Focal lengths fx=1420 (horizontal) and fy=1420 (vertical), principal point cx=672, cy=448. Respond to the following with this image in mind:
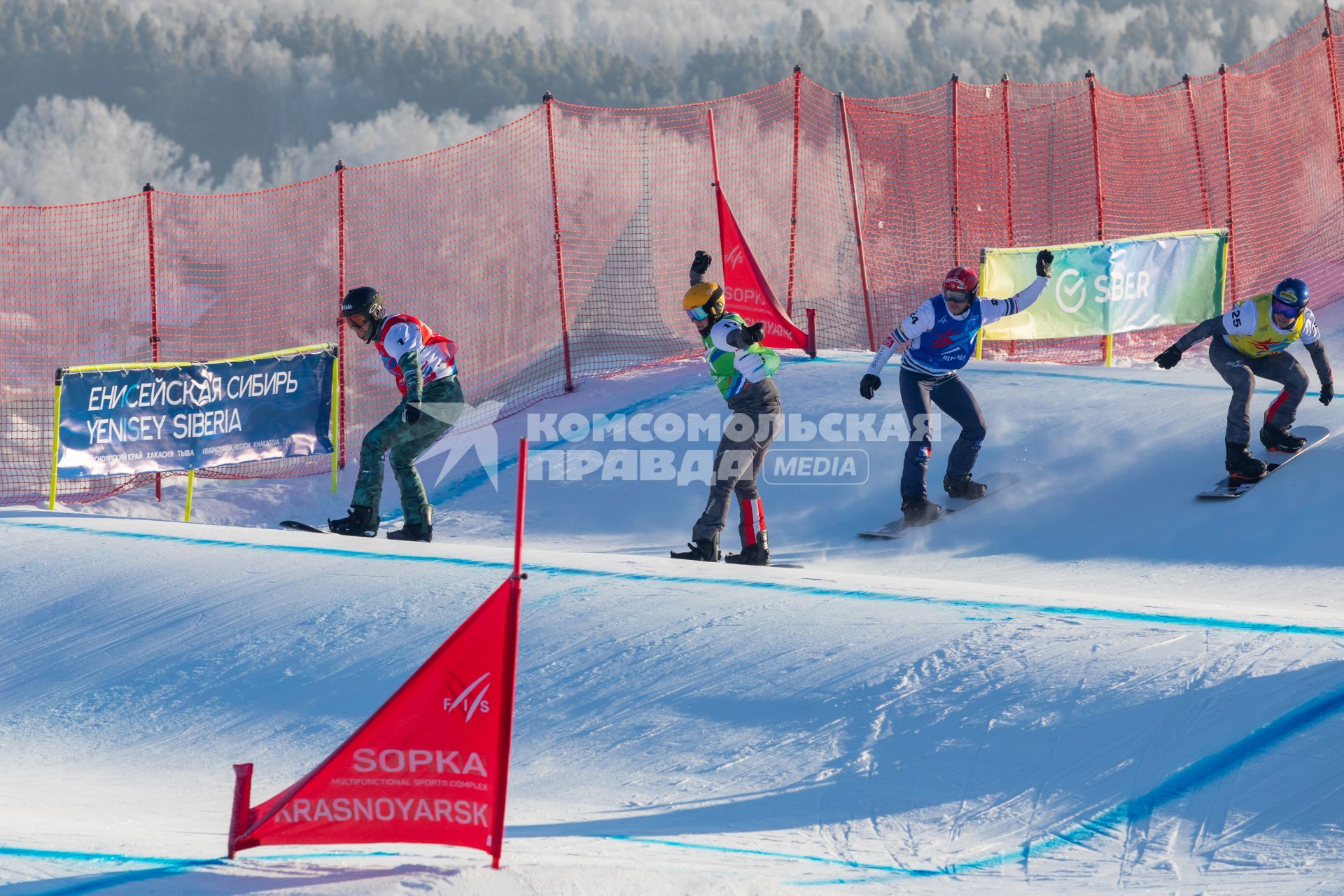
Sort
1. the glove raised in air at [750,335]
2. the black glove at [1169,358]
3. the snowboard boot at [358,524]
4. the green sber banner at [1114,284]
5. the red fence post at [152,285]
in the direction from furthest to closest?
the green sber banner at [1114,284] → the red fence post at [152,285] → the black glove at [1169,358] → the snowboard boot at [358,524] → the glove raised in air at [750,335]

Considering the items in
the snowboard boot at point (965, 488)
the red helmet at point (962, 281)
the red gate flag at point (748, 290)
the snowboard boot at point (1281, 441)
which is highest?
the red gate flag at point (748, 290)

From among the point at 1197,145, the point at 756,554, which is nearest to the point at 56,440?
the point at 756,554

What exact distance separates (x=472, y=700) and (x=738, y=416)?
14.0 feet

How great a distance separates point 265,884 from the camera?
144 inches

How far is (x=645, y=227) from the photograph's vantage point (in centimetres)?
1411

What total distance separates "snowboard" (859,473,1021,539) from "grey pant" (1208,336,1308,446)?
4.84ft

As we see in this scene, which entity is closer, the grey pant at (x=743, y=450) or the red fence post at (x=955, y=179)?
the grey pant at (x=743, y=450)

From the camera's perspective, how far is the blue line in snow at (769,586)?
5465mm

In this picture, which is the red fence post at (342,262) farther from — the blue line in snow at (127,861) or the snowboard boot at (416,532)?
the blue line in snow at (127,861)

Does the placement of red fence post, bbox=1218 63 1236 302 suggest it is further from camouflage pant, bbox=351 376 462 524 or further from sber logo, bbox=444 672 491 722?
sber logo, bbox=444 672 491 722

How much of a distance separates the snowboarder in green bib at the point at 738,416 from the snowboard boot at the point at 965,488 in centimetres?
197

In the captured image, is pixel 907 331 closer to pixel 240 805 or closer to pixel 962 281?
pixel 962 281

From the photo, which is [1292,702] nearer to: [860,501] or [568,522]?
[860,501]

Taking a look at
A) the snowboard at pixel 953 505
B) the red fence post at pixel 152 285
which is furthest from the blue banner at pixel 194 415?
the snowboard at pixel 953 505
